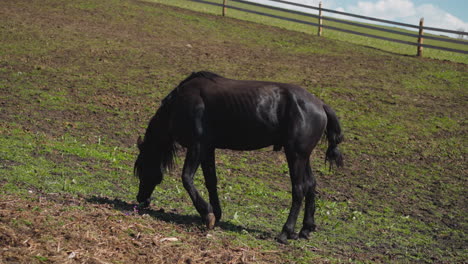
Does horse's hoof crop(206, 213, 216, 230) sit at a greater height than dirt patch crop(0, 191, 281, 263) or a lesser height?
lesser

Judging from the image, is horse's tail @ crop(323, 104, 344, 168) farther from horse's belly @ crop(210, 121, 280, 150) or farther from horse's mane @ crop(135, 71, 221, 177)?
horse's mane @ crop(135, 71, 221, 177)

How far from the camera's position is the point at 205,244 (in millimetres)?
6207

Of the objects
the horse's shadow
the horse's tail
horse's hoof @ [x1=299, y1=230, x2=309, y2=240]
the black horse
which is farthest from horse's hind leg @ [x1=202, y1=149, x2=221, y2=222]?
the horse's tail

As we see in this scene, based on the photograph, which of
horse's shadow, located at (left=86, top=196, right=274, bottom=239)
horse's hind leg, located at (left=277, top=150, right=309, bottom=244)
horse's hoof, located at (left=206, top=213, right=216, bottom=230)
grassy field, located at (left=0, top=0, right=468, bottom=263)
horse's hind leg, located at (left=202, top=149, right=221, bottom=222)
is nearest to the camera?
grassy field, located at (left=0, top=0, right=468, bottom=263)

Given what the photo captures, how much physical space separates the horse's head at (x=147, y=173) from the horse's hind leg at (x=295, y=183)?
1.88 meters

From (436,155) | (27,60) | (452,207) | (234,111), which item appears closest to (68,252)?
(234,111)

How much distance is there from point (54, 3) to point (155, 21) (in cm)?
489

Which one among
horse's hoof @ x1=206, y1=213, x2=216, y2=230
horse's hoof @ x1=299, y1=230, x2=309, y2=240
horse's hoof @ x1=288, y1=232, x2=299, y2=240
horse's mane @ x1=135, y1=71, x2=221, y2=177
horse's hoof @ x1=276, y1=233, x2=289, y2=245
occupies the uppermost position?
horse's mane @ x1=135, y1=71, x2=221, y2=177

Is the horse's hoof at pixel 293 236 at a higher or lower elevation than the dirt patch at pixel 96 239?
lower

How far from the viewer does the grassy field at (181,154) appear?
6.27 meters

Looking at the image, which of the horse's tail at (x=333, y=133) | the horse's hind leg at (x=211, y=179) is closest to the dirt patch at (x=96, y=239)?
the horse's hind leg at (x=211, y=179)

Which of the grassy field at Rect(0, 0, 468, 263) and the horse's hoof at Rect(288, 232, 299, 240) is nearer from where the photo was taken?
the grassy field at Rect(0, 0, 468, 263)

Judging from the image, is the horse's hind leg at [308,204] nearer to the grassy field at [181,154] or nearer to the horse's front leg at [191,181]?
the grassy field at [181,154]

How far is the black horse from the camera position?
7184mm
